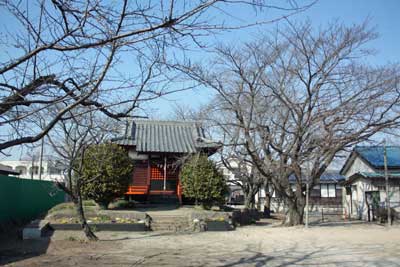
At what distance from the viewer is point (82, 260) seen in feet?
32.4

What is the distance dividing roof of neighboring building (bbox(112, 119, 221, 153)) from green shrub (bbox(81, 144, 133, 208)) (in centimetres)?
303

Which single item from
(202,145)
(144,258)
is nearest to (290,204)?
(202,145)

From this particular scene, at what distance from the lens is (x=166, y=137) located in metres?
25.4

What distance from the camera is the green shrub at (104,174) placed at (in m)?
19.0

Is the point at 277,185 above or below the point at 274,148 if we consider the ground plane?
below

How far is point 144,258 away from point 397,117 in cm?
Answer: 1369

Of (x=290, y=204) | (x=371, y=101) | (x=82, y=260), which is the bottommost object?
(x=82, y=260)

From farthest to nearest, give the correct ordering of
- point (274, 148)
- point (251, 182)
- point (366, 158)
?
point (251, 182) < point (366, 158) < point (274, 148)

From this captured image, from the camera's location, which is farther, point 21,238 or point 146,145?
point 146,145

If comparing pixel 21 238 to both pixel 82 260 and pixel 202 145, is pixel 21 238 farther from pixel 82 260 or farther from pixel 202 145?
pixel 202 145

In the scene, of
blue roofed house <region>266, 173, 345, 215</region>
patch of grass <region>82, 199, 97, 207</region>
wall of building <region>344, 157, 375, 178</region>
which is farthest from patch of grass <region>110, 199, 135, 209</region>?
blue roofed house <region>266, 173, 345, 215</region>

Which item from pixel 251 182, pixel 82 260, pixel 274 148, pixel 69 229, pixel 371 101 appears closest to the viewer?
pixel 82 260

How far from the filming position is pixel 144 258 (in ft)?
33.5

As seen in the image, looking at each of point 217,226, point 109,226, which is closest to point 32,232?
point 109,226
